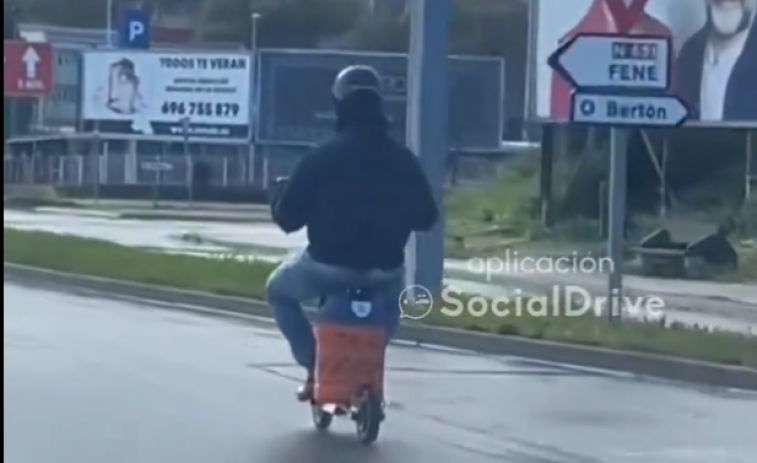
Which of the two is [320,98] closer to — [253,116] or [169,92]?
[253,116]

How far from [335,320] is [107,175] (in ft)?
173

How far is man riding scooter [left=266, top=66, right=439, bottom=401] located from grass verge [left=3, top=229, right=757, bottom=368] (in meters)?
4.94

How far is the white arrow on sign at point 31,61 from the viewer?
175ft

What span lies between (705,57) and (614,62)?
20.3m

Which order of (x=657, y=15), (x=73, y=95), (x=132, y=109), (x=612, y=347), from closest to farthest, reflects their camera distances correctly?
1. (x=612, y=347)
2. (x=657, y=15)
3. (x=132, y=109)
4. (x=73, y=95)

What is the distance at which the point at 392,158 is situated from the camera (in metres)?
11.2

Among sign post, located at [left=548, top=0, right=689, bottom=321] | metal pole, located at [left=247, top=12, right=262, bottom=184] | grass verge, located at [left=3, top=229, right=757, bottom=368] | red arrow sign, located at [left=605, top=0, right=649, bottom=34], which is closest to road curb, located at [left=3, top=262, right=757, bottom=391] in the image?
grass verge, located at [left=3, top=229, right=757, bottom=368]


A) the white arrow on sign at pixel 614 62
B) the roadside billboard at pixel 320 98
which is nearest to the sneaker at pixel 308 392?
the white arrow on sign at pixel 614 62

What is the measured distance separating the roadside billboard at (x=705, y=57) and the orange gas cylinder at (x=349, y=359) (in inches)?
1020

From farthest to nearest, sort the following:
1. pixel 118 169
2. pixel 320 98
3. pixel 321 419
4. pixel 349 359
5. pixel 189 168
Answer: pixel 118 169 < pixel 320 98 < pixel 189 168 < pixel 321 419 < pixel 349 359

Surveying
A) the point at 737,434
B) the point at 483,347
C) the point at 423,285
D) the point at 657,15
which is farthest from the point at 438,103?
the point at 657,15

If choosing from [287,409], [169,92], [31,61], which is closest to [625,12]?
[287,409]

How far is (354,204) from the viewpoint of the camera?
435 inches

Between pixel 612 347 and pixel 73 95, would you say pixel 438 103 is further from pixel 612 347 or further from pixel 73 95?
pixel 73 95
